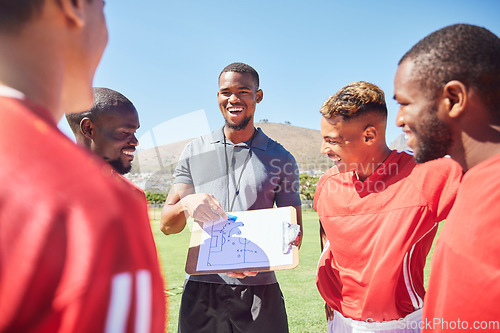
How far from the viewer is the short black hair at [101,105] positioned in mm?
2697

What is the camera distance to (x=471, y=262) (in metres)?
1.38

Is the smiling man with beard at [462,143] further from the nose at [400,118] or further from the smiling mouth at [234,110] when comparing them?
the smiling mouth at [234,110]

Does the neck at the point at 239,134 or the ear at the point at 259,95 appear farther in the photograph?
the ear at the point at 259,95

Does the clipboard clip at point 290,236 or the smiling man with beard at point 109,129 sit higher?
the smiling man with beard at point 109,129

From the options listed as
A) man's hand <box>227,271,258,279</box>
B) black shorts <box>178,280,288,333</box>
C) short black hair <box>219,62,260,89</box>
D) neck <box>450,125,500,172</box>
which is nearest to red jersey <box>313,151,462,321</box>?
black shorts <box>178,280,288,333</box>

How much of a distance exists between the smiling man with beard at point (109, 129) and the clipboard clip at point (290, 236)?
131 cm

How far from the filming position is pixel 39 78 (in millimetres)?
743

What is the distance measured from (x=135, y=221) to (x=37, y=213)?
0.50 ft

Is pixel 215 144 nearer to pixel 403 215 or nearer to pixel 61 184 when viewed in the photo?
pixel 403 215

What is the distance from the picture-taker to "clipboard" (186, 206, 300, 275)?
8.61ft

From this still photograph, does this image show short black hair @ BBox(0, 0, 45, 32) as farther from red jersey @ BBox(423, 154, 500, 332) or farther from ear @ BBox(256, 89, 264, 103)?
ear @ BBox(256, 89, 264, 103)

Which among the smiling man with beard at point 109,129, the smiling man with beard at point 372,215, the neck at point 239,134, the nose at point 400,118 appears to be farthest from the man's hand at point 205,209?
the nose at point 400,118

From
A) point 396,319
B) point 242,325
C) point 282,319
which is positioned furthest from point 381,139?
point 242,325

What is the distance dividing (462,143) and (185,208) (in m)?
2.01
